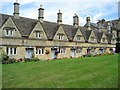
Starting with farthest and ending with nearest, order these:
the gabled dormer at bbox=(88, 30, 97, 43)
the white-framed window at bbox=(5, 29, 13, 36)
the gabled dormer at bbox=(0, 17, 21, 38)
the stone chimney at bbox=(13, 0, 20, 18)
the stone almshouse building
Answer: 1. the gabled dormer at bbox=(88, 30, 97, 43)
2. the stone chimney at bbox=(13, 0, 20, 18)
3. the stone almshouse building
4. the white-framed window at bbox=(5, 29, 13, 36)
5. the gabled dormer at bbox=(0, 17, 21, 38)

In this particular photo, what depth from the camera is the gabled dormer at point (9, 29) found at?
38069 mm

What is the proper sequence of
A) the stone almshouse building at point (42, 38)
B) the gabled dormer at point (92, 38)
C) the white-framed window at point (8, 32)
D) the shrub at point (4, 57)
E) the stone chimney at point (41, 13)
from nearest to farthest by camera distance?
the shrub at point (4, 57) < the white-framed window at point (8, 32) < the stone almshouse building at point (42, 38) < the stone chimney at point (41, 13) < the gabled dormer at point (92, 38)

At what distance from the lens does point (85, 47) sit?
5747 cm

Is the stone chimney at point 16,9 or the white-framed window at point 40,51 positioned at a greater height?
the stone chimney at point 16,9

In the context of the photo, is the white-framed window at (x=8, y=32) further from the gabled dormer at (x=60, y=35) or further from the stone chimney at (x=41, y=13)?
the gabled dormer at (x=60, y=35)

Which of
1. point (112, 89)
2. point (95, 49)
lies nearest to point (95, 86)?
point (112, 89)

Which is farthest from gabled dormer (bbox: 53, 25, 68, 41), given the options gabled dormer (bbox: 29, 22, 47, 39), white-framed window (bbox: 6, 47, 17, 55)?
white-framed window (bbox: 6, 47, 17, 55)

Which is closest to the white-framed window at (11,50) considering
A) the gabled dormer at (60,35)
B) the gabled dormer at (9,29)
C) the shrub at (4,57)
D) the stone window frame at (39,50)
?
the gabled dormer at (9,29)

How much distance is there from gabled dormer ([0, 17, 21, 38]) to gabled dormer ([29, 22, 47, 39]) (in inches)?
138

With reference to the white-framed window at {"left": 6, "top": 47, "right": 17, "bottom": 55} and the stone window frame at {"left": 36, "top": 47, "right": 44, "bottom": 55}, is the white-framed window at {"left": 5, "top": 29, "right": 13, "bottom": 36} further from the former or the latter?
the stone window frame at {"left": 36, "top": 47, "right": 44, "bottom": 55}

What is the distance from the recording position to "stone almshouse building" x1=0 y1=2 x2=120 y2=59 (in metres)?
39.1

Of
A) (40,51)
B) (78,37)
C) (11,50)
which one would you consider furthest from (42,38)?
(78,37)

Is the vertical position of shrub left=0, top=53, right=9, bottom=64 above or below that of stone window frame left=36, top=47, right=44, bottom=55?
below

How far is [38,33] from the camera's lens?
44.6 metres
